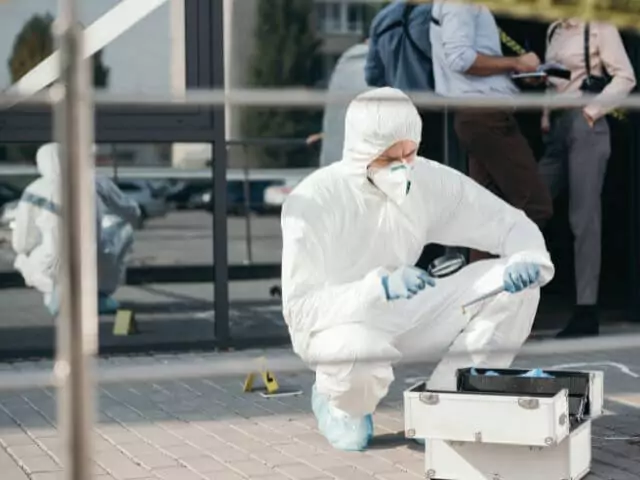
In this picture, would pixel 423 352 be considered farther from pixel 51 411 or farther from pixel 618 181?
pixel 618 181

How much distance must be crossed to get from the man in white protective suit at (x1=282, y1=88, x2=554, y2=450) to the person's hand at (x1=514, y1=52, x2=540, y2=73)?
4.82 ft

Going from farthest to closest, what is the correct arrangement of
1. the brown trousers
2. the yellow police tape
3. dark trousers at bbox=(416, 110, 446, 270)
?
dark trousers at bbox=(416, 110, 446, 270) < the brown trousers < the yellow police tape

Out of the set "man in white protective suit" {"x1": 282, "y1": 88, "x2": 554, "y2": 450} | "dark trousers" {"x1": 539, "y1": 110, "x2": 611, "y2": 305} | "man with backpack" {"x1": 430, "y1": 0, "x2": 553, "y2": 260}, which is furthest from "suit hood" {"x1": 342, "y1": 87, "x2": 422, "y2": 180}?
"dark trousers" {"x1": 539, "y1": 110, "x2": 611, "y2": 305}

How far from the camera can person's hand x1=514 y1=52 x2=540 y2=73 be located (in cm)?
531

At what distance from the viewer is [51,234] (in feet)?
17.2

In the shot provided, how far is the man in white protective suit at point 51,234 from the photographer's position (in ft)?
17.3

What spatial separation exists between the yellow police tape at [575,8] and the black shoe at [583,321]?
426 cm

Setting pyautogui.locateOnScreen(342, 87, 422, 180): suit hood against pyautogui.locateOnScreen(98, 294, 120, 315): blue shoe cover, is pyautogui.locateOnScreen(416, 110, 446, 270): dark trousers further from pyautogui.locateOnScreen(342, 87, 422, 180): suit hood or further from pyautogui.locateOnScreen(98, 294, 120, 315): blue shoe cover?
pyautogui.locateOnScreen(342, 87, 422, 180): suit hood

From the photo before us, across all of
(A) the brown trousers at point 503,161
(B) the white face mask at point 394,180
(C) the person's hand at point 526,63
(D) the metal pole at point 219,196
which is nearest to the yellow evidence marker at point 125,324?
(D) the metal pole at point 219,196

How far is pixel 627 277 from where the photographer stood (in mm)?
6336

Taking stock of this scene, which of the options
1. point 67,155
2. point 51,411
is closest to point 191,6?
point 51,411

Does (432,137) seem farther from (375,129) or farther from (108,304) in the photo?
(375,129)

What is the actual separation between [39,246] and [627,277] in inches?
113

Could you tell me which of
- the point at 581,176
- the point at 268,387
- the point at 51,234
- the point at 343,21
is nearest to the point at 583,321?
the point at 581,176
